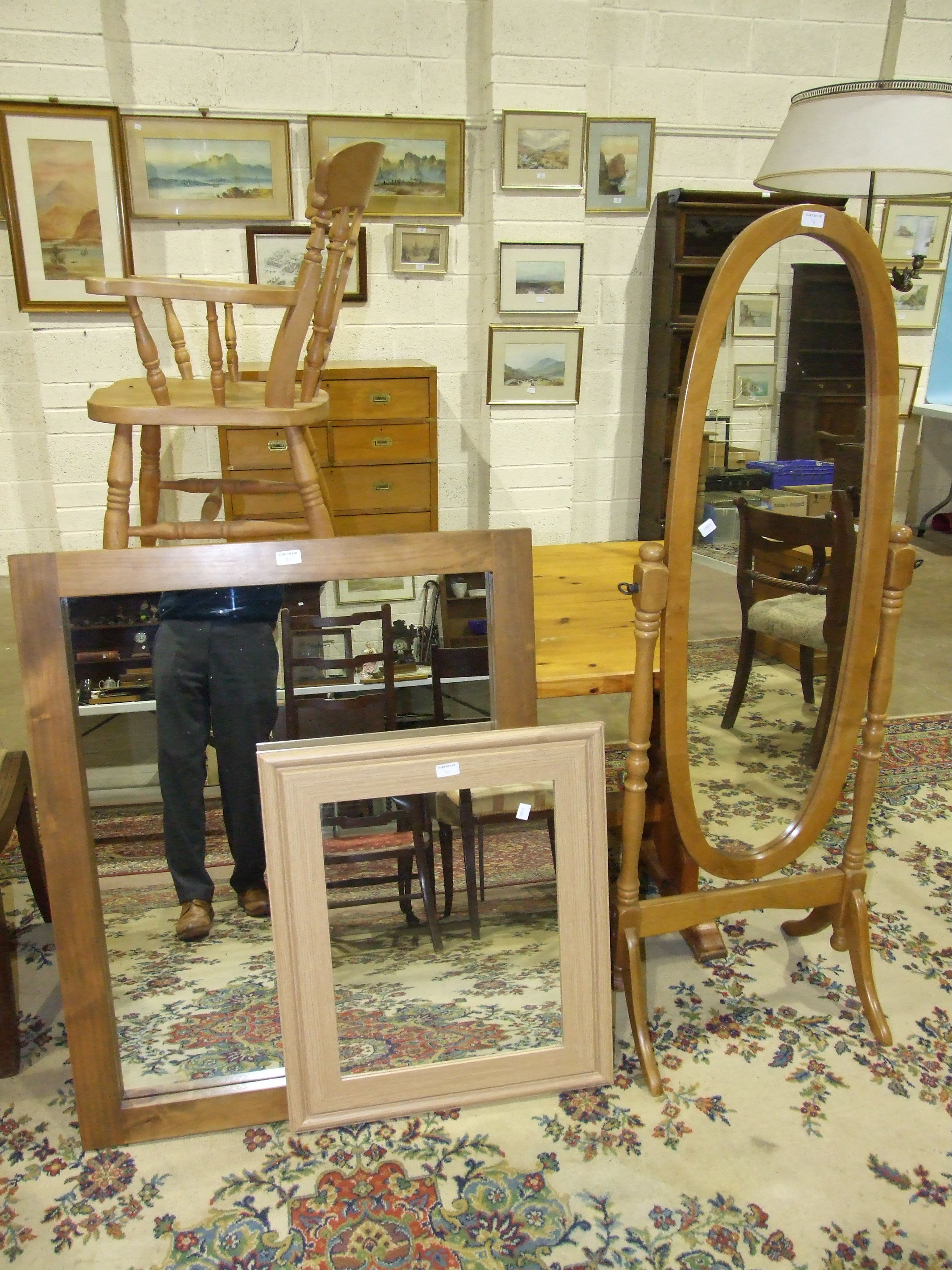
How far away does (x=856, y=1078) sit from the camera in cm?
159

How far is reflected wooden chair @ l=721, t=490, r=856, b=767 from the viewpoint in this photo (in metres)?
1.60

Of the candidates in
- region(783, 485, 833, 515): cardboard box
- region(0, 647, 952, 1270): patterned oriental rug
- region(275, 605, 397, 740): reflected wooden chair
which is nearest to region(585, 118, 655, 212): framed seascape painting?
region(783, 485, 833, 515): cardboard box

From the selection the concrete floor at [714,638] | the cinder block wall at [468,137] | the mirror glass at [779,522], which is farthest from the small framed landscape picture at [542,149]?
the mirror glass at [779,522]

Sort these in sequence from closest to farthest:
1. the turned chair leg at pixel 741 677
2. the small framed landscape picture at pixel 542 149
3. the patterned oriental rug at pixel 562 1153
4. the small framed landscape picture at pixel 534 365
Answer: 1. the patterned oriental rug at pixel 562 1153
2. the turned chair leg at pixel 741 677
3. the small framed landscape picture at pixel 542 149
4. the small framed landscape picture at pixel 534 365

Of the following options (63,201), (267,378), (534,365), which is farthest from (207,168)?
(267,378)

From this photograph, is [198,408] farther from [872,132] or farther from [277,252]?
[277,252]

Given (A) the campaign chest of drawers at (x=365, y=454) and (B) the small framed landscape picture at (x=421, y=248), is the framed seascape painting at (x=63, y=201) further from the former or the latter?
(B) the small framed landscape picture at (x=421, y=248)

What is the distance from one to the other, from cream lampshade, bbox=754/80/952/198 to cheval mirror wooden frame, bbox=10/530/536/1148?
1.19 meters

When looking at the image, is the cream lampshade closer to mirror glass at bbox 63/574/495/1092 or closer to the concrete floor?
the concrete floor

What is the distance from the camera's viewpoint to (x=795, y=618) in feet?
5.33

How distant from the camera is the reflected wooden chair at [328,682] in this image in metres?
1.52

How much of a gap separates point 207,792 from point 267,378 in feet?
3.03

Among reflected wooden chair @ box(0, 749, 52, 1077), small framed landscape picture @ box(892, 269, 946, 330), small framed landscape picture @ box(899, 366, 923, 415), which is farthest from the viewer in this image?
small framed landscape picture @ box(892, 269, 946, 330)

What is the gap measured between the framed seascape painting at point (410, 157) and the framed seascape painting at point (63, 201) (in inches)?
32.5
